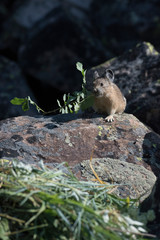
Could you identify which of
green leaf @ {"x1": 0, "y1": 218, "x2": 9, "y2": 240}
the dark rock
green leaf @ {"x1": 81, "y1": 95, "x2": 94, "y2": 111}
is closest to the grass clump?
green leaf @ {"x1": 0, "y1": 218, "x2": 9, "y2": 240}

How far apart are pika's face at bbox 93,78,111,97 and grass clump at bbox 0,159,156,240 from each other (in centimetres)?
359

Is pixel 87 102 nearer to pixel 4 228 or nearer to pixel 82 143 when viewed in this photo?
pixel 82 143

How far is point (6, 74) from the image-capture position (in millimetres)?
11445

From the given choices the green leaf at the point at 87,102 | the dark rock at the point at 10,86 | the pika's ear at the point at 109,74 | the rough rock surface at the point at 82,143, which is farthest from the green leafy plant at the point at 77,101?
the dark rock at the point at 10,86

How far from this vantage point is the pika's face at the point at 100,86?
7.17 m

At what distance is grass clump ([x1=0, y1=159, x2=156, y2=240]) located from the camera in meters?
3.26

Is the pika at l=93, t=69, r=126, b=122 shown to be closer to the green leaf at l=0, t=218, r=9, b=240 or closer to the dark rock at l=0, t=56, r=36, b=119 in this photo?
the dark rock at l=0, t=56, r=36, b=119

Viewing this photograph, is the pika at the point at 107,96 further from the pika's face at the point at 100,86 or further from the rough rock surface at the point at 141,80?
the rough rock surface at the point at 141,80

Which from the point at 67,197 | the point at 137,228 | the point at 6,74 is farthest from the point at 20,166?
the point at 6,74

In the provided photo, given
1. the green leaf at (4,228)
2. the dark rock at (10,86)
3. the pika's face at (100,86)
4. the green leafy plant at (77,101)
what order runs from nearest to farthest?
the green leaf at (4,228) < the green leafy plant at (77,101) < the pika's face at (100,86) < the dark rock at (10,86)

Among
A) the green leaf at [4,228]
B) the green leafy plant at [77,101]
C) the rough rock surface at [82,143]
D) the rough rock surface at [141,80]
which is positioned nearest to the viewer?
the green leaf at [4,228]

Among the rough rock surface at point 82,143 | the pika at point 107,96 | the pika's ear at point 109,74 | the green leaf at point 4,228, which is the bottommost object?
the green leaf at point 4,228

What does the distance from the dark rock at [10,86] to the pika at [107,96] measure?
2.43 meters

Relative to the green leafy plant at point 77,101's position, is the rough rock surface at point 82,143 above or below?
below
